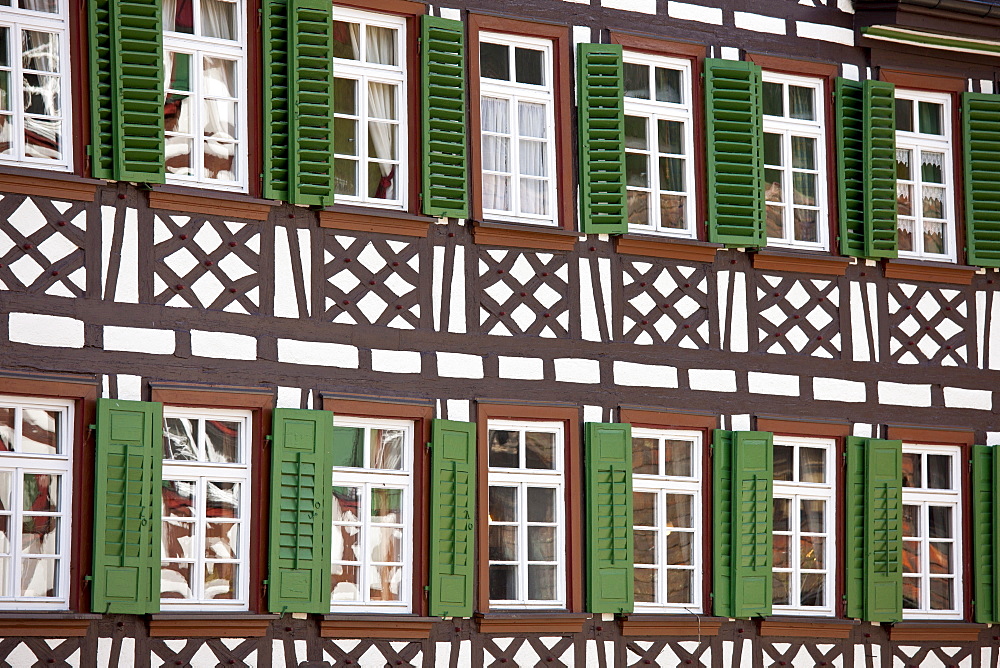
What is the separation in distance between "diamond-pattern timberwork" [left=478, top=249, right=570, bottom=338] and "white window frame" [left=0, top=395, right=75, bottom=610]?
11.2ft

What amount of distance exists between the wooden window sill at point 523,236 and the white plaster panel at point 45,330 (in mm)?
3313

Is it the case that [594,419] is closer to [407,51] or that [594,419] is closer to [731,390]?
[731,390]

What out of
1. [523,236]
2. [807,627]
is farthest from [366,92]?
[807,627]

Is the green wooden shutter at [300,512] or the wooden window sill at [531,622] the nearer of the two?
the green wooden shutter at [300,512]

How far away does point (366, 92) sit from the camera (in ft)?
50.6

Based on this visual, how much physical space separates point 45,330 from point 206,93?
Answer: 2241 millimetres

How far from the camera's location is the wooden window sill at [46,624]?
13305 millimetres

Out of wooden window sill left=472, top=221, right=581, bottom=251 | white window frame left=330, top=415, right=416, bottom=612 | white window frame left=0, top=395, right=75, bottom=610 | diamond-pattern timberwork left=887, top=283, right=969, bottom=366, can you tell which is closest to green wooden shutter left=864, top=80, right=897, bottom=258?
diamond-pattern timberwork left=887, top=283, right=969, bottom=366

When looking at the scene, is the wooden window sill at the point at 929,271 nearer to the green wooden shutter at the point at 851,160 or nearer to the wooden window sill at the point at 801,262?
the green wooden shutter at the point at 851,160

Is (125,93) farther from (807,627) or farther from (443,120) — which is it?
(807,627)

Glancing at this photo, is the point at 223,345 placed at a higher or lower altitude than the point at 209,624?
higher

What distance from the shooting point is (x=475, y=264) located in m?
15.5

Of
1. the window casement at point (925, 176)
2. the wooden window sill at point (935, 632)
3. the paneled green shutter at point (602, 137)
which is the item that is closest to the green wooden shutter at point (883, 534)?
the wooden window sill at point (935, 632)

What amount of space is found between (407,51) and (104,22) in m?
2.51
